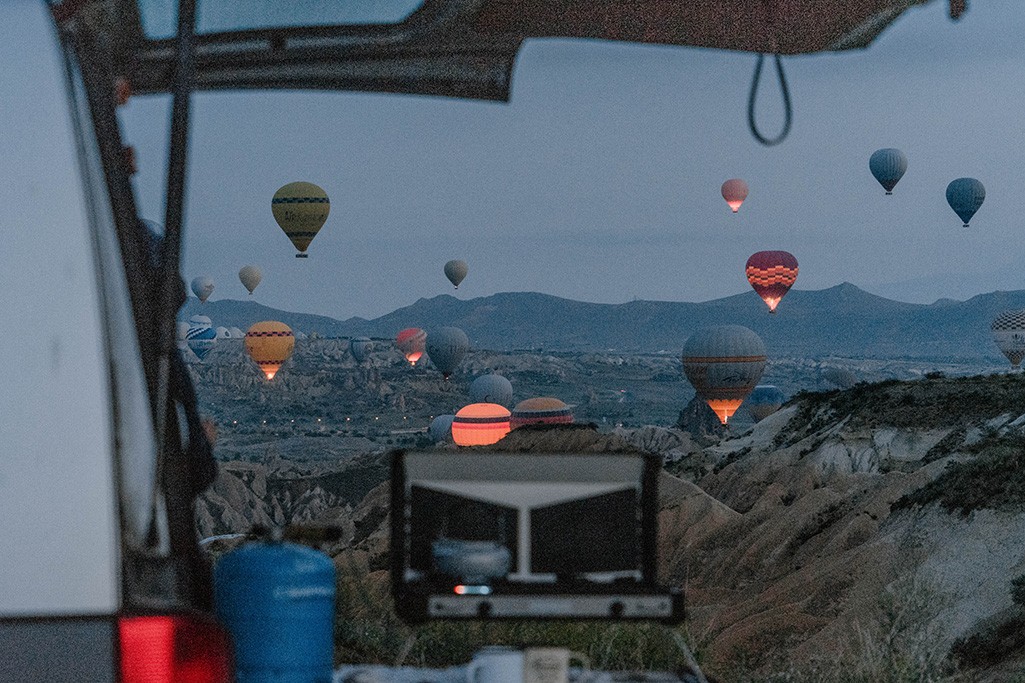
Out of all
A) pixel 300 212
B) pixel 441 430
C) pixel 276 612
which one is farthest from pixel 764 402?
pixel 276 612

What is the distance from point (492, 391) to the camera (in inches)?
3455

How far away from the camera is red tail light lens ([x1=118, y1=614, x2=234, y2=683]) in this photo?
2.41 metres

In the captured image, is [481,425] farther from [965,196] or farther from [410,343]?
[965,196]

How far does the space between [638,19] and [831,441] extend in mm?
51259

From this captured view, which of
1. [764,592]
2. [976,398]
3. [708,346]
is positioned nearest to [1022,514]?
[764,592]

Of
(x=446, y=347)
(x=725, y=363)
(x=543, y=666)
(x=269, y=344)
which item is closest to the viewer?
(x=543, y=666)

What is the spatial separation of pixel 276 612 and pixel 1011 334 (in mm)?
73703

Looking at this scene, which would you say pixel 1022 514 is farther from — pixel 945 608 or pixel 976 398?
pixel 976 398

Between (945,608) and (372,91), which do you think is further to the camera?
(945,608)

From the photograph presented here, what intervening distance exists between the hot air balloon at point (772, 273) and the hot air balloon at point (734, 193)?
13247 millimetres

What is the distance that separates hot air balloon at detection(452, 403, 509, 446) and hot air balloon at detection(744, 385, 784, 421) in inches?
554

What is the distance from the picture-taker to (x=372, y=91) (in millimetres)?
4336

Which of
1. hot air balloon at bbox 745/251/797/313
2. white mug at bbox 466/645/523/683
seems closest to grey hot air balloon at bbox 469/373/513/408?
hot air balloon at bbox 745/251/797/313

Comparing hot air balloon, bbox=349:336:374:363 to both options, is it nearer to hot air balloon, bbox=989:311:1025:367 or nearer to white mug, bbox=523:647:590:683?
hot air balloon, bbox=989:311:1025:367
